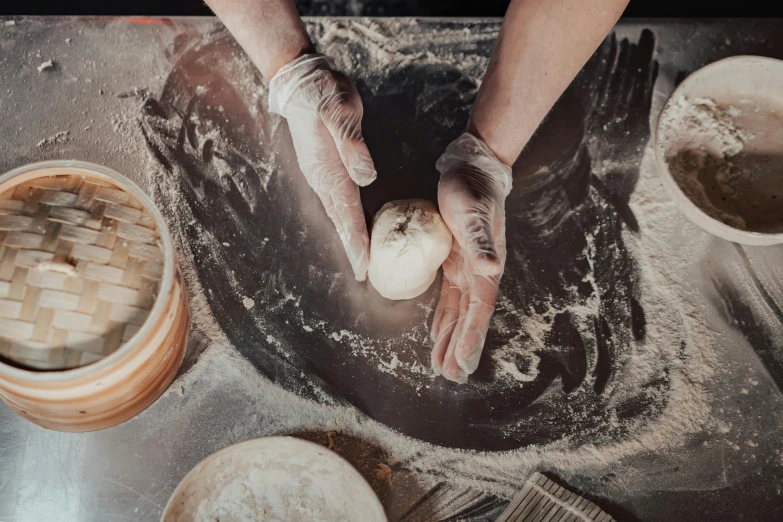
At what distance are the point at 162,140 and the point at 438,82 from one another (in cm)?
96

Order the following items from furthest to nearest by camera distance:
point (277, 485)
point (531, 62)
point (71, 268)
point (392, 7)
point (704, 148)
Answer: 1. point (392, 7)
2. point (704, 148)
3. point (531, 62)
4. point (277, 485)
5. point (71, 268)

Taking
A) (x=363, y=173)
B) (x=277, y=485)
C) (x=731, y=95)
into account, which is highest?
(x=731, y=95)

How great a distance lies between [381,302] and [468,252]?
332 mm

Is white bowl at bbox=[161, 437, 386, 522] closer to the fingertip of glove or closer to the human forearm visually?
the fingertip of glove

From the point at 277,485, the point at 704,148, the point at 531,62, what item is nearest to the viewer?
the point at 277,485

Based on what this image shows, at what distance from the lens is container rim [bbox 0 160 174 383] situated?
102 centimetres

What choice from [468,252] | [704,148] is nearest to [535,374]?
[468,252]

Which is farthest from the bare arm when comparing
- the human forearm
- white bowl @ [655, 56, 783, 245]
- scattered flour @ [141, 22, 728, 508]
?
the human forearm

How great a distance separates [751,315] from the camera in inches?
65.2

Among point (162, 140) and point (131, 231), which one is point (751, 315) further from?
point (162, 140)

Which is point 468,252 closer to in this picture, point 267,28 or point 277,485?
point 277,485

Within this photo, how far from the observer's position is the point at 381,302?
1.63 m

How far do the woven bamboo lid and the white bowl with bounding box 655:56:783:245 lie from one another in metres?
1.46

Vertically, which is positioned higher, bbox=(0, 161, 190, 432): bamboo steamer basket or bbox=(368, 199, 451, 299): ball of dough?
bbox=(0, 161, 190, 432): bamboo steamer basket
